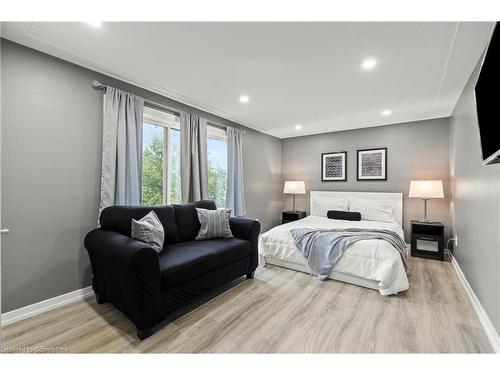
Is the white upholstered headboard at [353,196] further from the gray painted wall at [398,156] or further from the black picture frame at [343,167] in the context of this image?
the black picture frame at [343,167]

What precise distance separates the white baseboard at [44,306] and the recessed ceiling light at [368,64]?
375cm

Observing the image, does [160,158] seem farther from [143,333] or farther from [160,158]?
[143,333]

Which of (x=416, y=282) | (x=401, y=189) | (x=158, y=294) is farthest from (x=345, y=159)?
(x=158, y=294)

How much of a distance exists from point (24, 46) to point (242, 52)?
1.99m

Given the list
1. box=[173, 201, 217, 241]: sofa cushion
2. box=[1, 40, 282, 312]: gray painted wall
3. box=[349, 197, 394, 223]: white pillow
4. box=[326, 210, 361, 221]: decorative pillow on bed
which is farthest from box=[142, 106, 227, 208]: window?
box=[349, 197, 394, 223]: white pillow

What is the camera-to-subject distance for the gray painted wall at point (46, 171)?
1.96 metres

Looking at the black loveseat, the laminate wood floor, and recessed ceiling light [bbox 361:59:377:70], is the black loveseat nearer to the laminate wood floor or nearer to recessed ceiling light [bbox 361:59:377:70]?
the laminate wood floor

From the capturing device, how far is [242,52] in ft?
6.92

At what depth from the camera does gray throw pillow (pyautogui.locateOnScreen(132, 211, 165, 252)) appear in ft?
7.09

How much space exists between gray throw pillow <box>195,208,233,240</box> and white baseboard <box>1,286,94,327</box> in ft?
4.25

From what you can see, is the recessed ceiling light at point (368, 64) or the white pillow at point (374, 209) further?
the white pillow at point (374, 209)

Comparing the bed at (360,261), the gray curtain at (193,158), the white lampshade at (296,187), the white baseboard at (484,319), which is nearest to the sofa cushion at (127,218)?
the gray curtain at (193,158)

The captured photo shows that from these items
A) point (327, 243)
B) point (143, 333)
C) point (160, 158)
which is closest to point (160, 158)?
point (160, 158)

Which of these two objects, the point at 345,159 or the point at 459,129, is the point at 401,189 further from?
the point at 459,129
